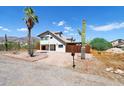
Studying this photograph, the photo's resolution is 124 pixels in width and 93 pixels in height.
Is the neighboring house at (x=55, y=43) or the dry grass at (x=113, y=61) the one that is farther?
the neighboring house at (x=55, y=43)

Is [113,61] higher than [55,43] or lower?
lower

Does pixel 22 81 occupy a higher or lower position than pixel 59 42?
lower

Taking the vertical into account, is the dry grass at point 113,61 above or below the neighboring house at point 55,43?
below

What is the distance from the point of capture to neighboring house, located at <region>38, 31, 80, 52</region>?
43688 mm

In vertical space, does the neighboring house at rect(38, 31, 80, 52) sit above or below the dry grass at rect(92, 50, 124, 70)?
above

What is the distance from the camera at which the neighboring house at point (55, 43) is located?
43688mm

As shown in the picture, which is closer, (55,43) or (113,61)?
(113,61)

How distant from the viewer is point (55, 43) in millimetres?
44969

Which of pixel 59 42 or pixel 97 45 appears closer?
pixel 59 42

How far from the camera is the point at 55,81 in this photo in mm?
12125
